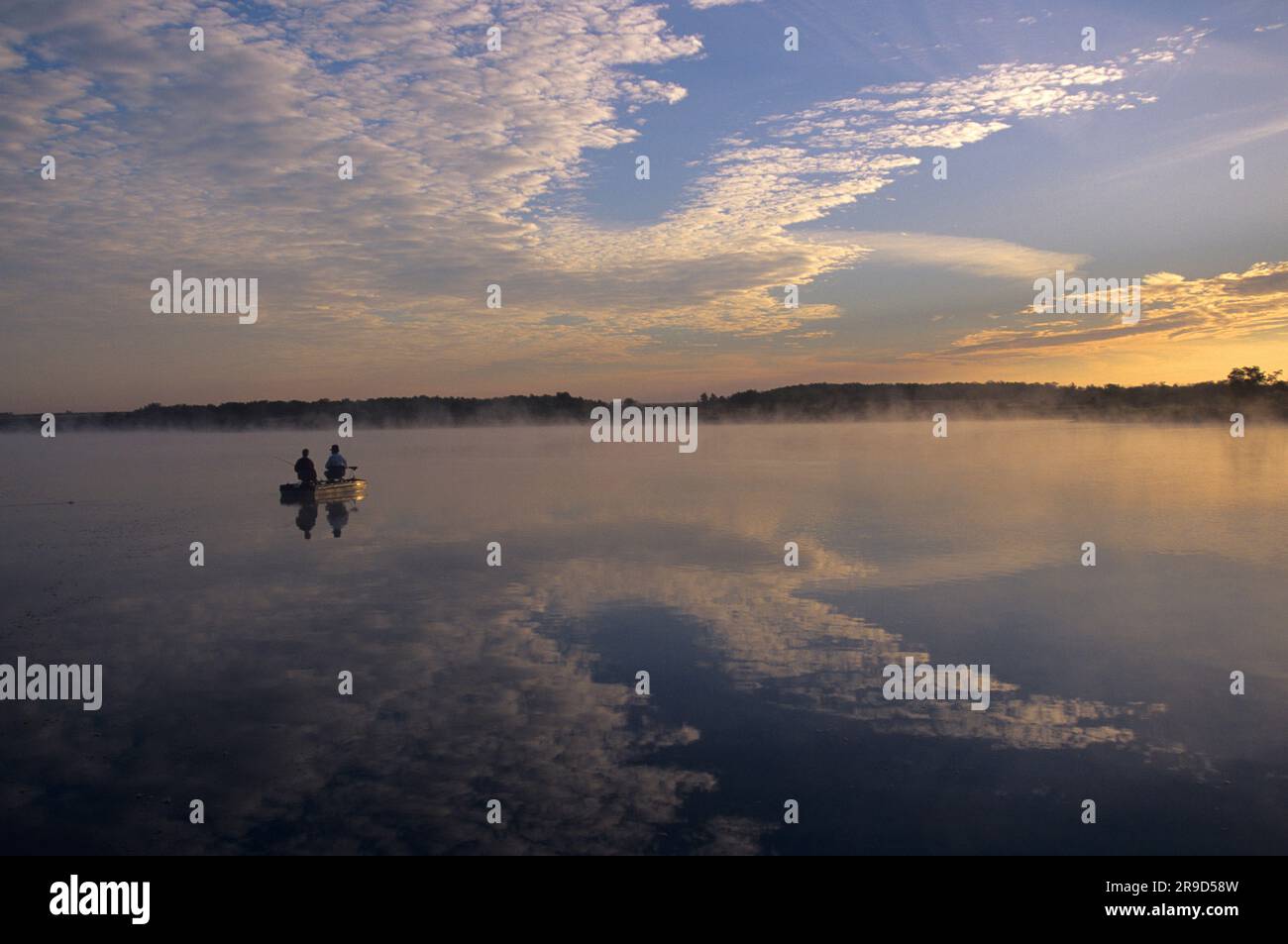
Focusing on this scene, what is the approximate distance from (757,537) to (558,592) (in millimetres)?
10101

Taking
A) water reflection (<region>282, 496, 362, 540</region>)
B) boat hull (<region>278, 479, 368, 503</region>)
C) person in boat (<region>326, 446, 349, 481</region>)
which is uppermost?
person in boat (<region>326, 446, 349, 481</region>)

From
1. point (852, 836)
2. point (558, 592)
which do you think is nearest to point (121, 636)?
point (558, 592)

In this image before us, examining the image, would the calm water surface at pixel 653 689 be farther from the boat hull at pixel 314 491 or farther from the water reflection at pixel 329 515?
the boat hull at pixel 314 491

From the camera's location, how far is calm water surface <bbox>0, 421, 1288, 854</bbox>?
922 cm

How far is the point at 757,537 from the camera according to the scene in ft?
95.3

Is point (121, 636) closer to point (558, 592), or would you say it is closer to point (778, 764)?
point (558, 592)

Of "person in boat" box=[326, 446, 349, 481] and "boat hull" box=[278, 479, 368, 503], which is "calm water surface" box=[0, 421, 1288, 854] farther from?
"person in boat" box=[326, 446, 349, 481]

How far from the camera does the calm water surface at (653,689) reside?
30.2 ft

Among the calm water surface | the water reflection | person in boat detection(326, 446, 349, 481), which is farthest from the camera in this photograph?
person in boat detection(326, 446, 349, 481)

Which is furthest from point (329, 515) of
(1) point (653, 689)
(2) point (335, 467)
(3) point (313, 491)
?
(1) point (653, 689)

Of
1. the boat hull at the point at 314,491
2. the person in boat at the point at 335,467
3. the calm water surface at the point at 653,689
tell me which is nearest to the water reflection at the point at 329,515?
the boat hull at the point at 314,491

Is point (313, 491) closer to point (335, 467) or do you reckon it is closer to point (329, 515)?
point (335, 467)

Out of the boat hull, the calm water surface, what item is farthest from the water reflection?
the calm water surface

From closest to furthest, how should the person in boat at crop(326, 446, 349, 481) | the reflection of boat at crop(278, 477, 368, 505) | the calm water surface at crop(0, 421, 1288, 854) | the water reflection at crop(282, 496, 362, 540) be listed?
the calm water surface at crop(0, 421, 1288, 854) → the water reflection at crop(282, 496, 362, 540) → the reflection of boat at crop(278, 477, 368, 505) → the person in boat at crop(326, 446, 349, 481)
